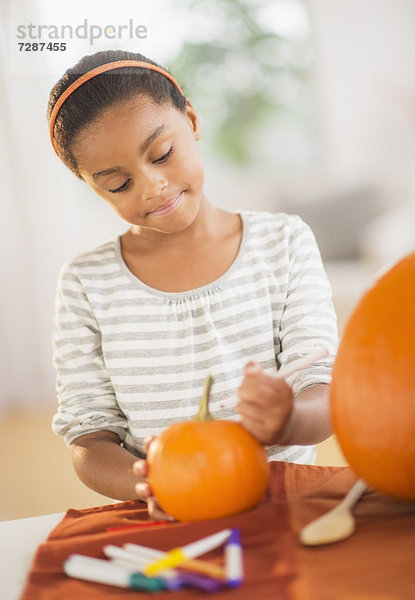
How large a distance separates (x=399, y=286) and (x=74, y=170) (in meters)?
0.59

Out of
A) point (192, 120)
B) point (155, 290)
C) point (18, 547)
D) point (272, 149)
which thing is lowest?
point (18, 547)

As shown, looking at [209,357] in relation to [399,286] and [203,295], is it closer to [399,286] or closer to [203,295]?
[203,295]

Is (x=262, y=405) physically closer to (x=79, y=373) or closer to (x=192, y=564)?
(x=192, y=564)

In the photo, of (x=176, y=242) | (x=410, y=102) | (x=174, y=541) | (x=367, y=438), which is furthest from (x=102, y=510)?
(x=410, y=102)

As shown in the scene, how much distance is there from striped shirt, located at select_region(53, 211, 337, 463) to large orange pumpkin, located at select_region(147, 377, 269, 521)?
37 cm

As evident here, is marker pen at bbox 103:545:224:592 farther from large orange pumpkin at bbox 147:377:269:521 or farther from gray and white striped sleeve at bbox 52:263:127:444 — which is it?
gray and white striped sleeve at bbox 52:263:127:444

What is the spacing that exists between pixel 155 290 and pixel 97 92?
11.4 inches

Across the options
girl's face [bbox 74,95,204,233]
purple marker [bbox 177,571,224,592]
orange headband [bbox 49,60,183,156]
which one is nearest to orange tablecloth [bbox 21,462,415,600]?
purple marker [bbox 177,571,224,592]

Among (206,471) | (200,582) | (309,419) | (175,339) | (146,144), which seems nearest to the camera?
(200,582)

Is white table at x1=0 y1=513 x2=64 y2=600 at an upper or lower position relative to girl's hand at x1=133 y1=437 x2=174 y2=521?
lower

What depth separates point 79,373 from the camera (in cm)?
104

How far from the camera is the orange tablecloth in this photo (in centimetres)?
49

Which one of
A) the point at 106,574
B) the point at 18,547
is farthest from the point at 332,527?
the point at 18,547

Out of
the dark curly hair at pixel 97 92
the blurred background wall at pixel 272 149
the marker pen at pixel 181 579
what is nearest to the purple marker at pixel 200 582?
the marker pen at pixel 181 579
